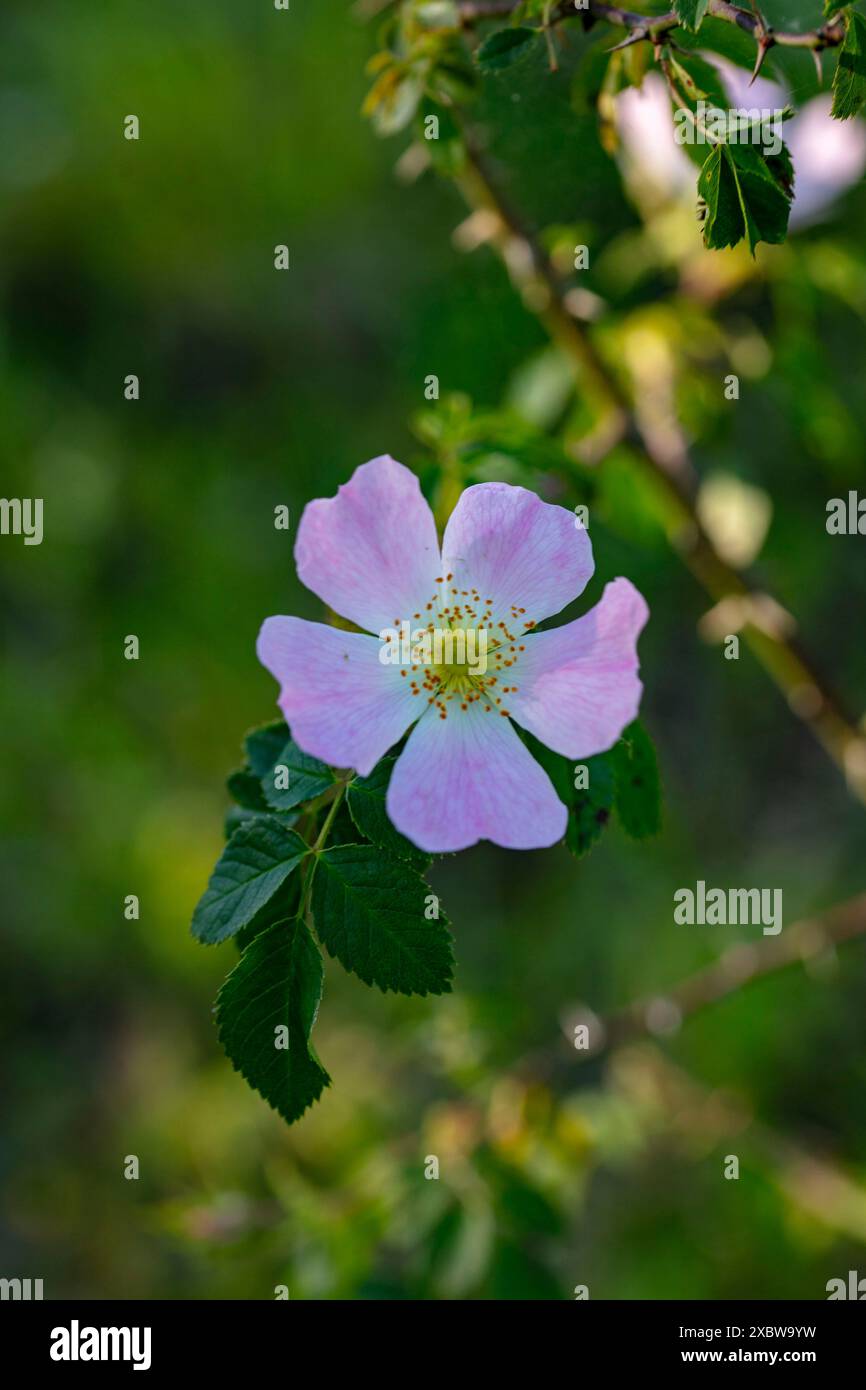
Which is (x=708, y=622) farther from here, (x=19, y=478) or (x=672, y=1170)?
(x=19, y=478)

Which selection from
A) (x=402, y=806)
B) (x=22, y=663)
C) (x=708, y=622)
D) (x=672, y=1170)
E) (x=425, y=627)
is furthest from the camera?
(x=22, y=663)

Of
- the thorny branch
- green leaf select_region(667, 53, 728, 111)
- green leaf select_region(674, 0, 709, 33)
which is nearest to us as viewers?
green leaf select_region(674, 0, 709, 33)

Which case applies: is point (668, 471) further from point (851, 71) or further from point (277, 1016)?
point (277, 1016)

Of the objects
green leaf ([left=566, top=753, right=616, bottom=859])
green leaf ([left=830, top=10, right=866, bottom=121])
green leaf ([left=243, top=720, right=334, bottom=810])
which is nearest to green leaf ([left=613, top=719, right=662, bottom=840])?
green leaf ([left=566, top=753, right=616, bottom=859])

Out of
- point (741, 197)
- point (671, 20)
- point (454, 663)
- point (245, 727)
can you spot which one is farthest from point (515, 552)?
point (245, 727)

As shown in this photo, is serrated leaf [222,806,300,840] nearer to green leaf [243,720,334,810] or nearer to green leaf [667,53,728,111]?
green leaf [243,720,334,810]

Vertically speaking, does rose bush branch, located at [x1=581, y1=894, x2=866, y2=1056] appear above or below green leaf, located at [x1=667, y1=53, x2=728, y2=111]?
below

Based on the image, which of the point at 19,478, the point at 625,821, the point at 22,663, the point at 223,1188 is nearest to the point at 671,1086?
the point at 223,1188
